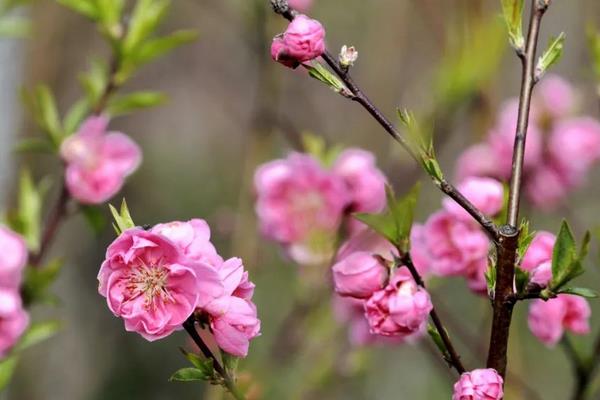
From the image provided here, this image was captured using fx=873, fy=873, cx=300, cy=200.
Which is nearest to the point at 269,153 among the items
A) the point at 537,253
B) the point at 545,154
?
the point at 545,154

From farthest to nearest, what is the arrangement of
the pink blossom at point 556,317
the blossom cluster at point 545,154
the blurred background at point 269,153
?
the blurred background at point 269,153, the blossom cluster at point 545,154, the pink blossom at point 556,317

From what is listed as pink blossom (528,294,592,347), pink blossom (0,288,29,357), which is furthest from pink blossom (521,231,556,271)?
pink blossom (0,288,29,357)

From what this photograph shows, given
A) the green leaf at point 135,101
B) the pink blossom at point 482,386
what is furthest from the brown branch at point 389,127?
the green leaf at point 135,101

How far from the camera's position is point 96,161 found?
4.22ft

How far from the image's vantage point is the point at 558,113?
1765 mm

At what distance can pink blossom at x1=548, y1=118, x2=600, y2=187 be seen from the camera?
1.66 metres

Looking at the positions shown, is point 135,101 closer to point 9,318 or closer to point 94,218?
point 94,218

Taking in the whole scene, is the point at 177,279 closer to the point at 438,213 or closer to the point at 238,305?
the point at 238,305

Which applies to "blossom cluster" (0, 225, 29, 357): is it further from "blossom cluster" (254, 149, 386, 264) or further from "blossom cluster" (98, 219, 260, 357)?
"blossom cluster" (254, 149, 386, 264)

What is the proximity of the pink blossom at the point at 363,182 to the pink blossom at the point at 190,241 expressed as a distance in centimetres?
58

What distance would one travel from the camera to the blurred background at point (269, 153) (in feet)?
6.18

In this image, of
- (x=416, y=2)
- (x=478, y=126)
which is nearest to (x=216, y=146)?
(x=416, y=2)

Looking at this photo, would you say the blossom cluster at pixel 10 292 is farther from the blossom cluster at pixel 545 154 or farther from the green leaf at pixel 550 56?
the blossom cluster at pixel 545 154

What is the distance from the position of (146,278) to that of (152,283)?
0.5 inches
